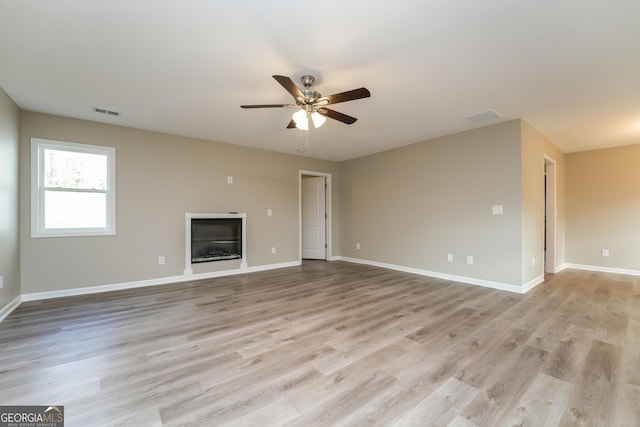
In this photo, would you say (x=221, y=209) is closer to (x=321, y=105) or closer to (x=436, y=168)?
(x=321, y=105)

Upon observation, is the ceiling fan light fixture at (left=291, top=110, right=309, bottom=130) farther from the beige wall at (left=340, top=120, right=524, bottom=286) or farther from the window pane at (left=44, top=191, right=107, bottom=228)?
the window pane at (left=44, top=191, right=107, bottom=228)

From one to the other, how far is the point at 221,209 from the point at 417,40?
4.04 metres

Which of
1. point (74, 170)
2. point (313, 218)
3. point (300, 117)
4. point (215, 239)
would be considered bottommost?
point (215, 239)

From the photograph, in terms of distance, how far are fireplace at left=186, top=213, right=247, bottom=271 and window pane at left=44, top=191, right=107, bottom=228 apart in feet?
3.85

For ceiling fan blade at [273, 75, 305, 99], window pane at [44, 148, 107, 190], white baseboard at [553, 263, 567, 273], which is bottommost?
white baseboard at [553, 263, 567, 273]

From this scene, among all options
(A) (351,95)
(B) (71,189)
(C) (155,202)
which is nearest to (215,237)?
(C) (155,202)

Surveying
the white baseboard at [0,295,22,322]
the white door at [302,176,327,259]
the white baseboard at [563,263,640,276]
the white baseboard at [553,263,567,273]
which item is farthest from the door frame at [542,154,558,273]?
the white baseboard at [0,295,22,322]

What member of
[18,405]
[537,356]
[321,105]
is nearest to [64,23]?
[321,105]

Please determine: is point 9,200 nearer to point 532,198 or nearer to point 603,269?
point 532,198

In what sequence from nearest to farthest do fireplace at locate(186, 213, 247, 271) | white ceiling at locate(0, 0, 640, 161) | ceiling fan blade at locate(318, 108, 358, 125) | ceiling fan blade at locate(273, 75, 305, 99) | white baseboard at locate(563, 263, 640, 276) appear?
1. white ceiling at locate(0, 0, 640, 161)
2. ceiling fan blade at locate(273, 75, 305, 99)
3. ceiling fan blade at locate(318, 108, 358, 125)
4. fireplace at locate(186, 213, 247, 271)
5. white baseboard at locate(563, 263, 640, 276)

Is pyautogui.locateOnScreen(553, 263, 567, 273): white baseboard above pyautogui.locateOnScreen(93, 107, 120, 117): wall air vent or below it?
below

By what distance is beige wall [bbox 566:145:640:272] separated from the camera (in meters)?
4.80

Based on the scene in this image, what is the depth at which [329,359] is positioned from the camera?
203cm

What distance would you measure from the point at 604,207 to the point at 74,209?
9070mm
